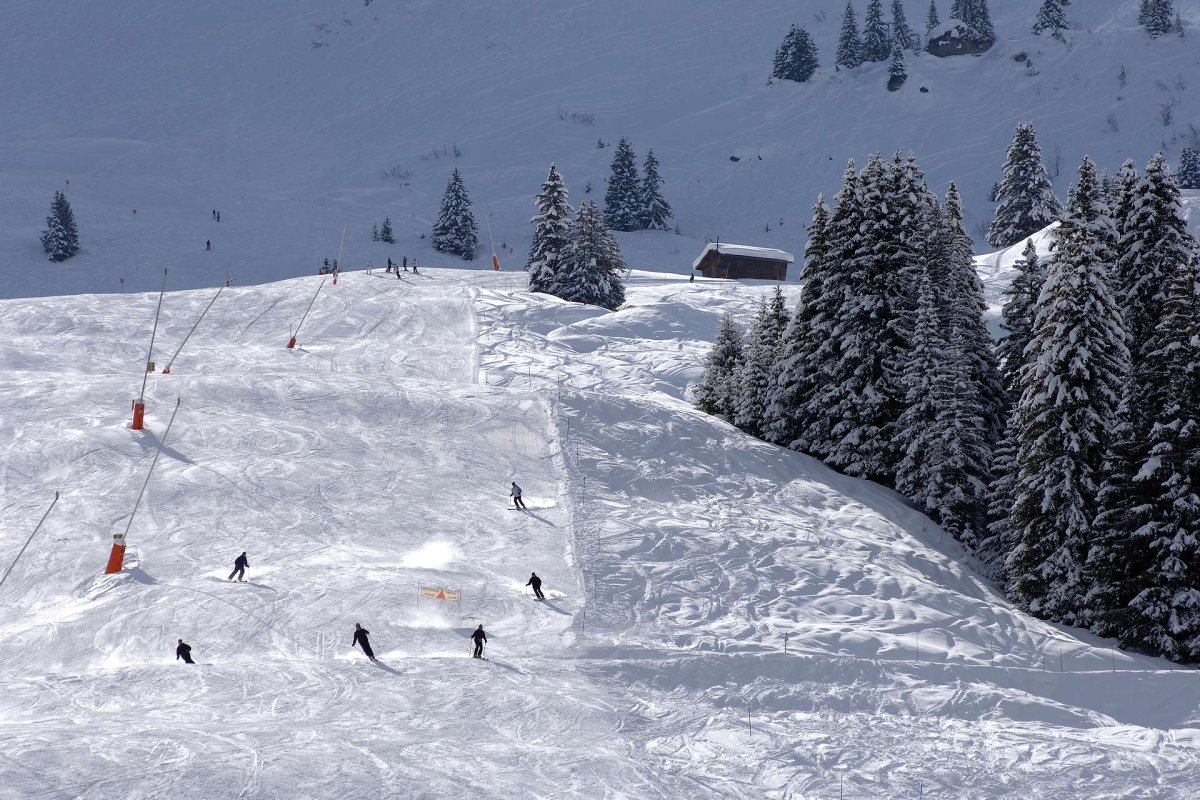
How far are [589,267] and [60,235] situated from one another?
45.0 m

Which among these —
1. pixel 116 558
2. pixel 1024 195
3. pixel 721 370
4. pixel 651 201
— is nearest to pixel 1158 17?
pixel 651 201

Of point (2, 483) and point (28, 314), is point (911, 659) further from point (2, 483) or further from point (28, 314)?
point (28, 314)

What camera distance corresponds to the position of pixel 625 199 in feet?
355

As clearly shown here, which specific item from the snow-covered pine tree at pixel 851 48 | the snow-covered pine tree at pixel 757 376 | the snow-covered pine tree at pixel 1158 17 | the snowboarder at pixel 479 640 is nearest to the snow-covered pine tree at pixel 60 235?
the snow-covered pine tree at pixel 757 376

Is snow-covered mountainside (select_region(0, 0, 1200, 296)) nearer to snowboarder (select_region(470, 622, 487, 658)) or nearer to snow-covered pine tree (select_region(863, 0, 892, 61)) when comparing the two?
snow-covered pine tree (select_region(863, 0, 892, 61))

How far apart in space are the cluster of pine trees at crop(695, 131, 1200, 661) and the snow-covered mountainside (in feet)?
178

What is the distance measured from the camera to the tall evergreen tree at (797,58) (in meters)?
147

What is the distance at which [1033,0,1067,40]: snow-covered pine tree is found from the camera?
147 m

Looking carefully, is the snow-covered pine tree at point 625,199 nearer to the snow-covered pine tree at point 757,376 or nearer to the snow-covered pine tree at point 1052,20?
the snow-covered pine tree at point 757,376

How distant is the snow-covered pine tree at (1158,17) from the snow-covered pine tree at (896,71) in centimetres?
3387

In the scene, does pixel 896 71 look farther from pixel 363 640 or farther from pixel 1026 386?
pixel 363 640

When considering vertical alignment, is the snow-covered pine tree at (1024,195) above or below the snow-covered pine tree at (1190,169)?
below

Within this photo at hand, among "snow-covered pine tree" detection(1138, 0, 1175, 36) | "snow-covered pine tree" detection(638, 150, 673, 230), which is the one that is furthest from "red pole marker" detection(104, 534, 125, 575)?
"snow-covered pine tree" detection(1138, 0, 1175, 36)

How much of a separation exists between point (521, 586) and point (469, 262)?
68154 millimetres
